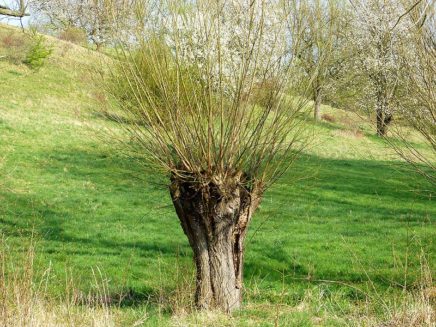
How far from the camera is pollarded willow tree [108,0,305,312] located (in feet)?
22.3

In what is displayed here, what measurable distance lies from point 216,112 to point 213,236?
1529 millimetres

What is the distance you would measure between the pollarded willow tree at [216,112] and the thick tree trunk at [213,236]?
1 centimetres

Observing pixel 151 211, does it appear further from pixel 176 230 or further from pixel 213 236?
pixel 213 236

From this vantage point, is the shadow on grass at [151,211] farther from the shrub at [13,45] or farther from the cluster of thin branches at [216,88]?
the shrub at [13,45]

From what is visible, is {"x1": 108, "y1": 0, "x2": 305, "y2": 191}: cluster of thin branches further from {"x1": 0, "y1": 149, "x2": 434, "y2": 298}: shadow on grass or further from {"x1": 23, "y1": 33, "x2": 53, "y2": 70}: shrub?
{"x1": 23, "y1": 33, "x2": 53, "y2": 70}: shrub

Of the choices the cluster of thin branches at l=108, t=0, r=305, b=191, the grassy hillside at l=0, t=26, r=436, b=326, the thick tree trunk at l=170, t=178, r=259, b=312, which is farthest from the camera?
the grassy hillside at l=0, t=26, r=436, b=326

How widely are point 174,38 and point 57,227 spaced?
847cm

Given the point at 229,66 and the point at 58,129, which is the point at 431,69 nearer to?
the point at 229,66

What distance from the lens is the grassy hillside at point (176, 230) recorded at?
7344 millimetres

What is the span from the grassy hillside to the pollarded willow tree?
1.62 ft

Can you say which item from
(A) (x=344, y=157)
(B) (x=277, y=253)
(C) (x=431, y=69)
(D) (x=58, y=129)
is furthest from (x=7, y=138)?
(C) (x=431, y=69)

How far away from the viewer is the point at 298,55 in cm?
723

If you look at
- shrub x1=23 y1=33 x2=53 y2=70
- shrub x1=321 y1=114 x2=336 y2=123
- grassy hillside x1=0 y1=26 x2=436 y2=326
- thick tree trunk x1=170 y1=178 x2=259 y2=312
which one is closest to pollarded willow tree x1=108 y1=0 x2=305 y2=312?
thick tree trunk x1=170 y1=178 x2=259 y2=312

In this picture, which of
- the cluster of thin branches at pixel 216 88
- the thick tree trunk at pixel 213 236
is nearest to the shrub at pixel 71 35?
the cluster of thin branches at pixel 216 88
